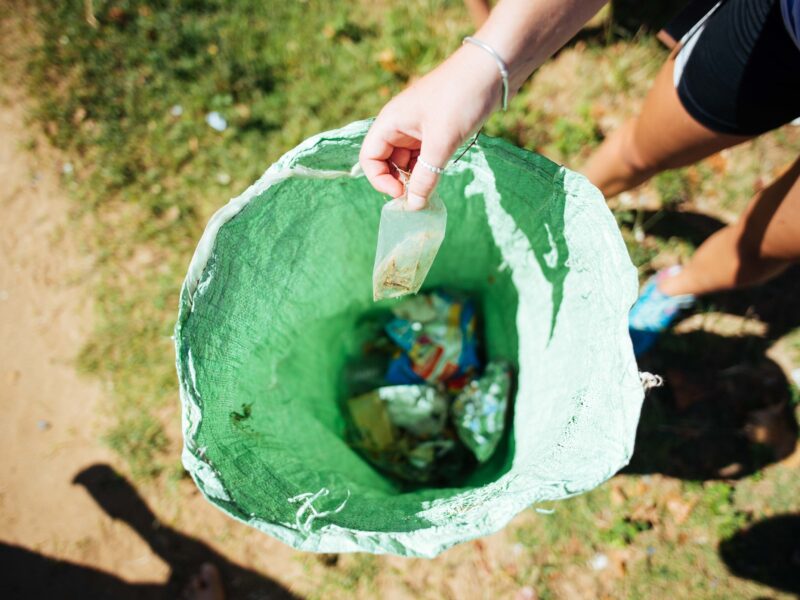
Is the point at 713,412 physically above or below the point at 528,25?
below

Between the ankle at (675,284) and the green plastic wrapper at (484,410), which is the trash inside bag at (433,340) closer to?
the green plastic wrapper at (484,410)

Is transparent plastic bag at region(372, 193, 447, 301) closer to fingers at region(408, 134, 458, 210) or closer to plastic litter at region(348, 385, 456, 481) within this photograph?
fingers at region(408, 134, 458, 210)

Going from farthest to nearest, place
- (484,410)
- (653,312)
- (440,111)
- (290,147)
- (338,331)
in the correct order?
(290,147) < (653,312) < (338,331) < (484,410) < (440,111)

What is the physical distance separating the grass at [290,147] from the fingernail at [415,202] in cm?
118

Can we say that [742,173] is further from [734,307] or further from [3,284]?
[3,284]

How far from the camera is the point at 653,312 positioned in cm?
170

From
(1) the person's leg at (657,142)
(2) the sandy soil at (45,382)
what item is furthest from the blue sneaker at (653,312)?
(2) the sandy soil at (45,382)

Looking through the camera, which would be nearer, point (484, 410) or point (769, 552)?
point (484, 410)

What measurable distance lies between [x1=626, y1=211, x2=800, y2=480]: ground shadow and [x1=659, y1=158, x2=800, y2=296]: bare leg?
0.26 m

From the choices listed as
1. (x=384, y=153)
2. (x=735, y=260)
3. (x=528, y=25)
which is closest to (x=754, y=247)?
(x=735, y=260)

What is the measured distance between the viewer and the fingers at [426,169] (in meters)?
0.86

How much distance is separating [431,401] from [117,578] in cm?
132

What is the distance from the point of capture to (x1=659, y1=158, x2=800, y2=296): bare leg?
1217 millimetres

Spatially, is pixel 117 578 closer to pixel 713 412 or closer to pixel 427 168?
pixel 427 168
